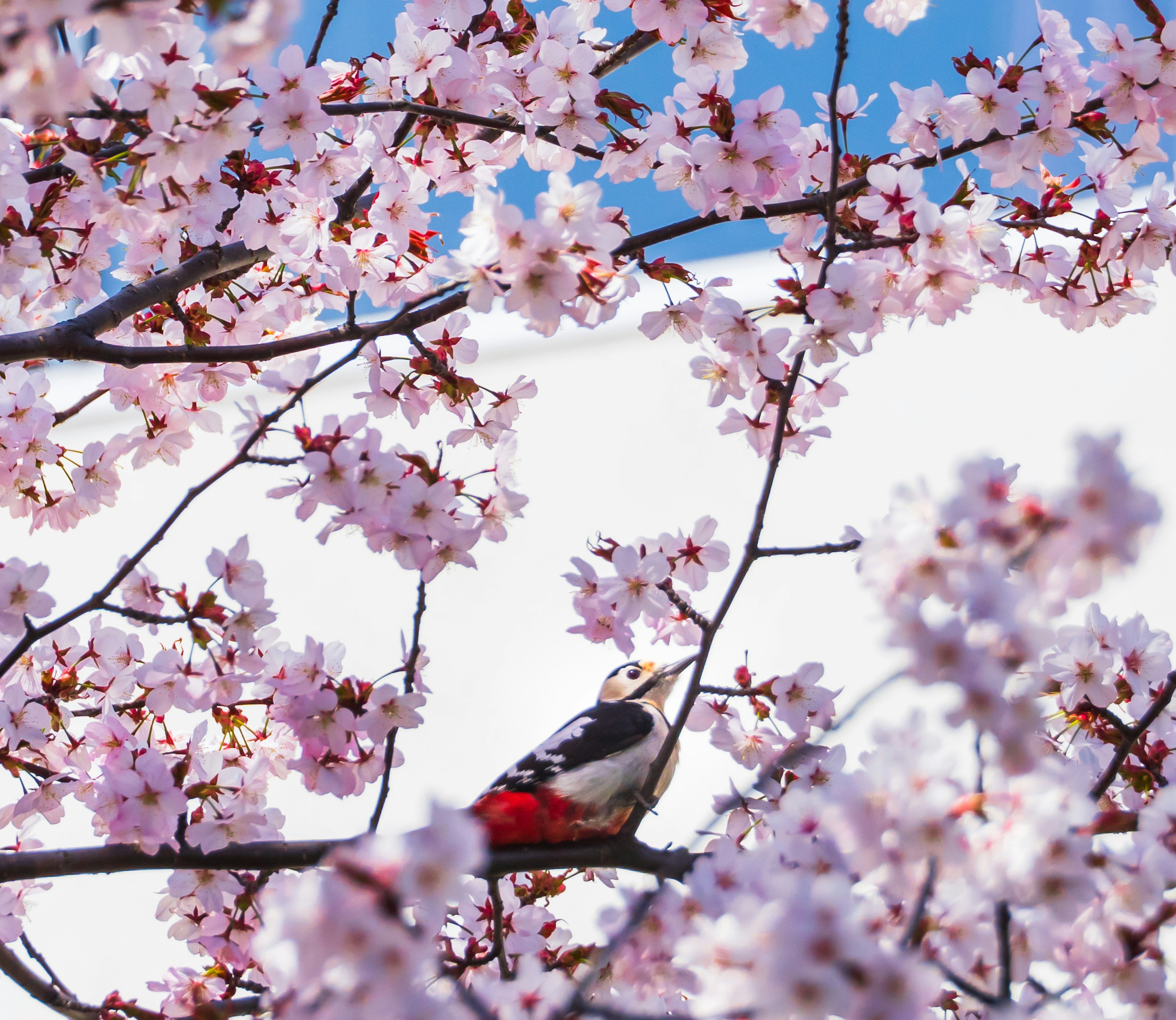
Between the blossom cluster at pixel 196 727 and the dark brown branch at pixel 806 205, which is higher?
the dark brown branch at pixel 806 205

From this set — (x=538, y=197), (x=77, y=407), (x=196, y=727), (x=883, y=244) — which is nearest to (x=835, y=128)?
(x=883, y=244)

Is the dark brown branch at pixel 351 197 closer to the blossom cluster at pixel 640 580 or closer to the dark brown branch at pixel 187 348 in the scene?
the dark brown branch at pixel 187 348

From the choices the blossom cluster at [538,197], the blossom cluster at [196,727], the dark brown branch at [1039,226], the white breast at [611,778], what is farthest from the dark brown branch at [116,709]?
the dark brown branch at [1039,226]

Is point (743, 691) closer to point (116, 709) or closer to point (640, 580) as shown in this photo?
point (640, 580)

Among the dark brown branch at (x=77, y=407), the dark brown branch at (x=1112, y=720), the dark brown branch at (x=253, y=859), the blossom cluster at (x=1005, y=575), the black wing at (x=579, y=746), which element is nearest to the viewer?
the blossom cluster at (x=1005, y=575)

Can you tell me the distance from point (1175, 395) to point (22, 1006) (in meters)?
3.79

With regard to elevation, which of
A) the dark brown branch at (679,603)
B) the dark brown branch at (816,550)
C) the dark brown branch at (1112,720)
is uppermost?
the dark brown branch at (679,603)

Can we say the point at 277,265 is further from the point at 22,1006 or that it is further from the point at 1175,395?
the point at 1175,395

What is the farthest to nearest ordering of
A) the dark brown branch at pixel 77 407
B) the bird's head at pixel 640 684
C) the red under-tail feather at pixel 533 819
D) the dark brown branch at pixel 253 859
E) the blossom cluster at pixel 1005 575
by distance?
the bird's head at pixel 640 684
the dark brown branch at pixel 77 407
the red under-tail feather at pixel 533 819
the dark brown branch at pixel 253 859
the blossom cluster at pixel 1005 575

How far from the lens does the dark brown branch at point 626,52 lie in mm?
1768

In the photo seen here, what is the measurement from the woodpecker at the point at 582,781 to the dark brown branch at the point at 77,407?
0.94 m

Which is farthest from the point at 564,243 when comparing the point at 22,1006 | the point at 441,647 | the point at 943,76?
the point at 22,1006

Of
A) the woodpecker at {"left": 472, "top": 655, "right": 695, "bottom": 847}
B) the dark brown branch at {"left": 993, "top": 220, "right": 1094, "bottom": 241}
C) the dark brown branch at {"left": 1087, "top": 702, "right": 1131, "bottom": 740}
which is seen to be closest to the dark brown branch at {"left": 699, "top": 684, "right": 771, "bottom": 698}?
the woodpecker at {"left": 472, "top": 655, "right": 695, "bottom": 847}

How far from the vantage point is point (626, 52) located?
178 centimetres
